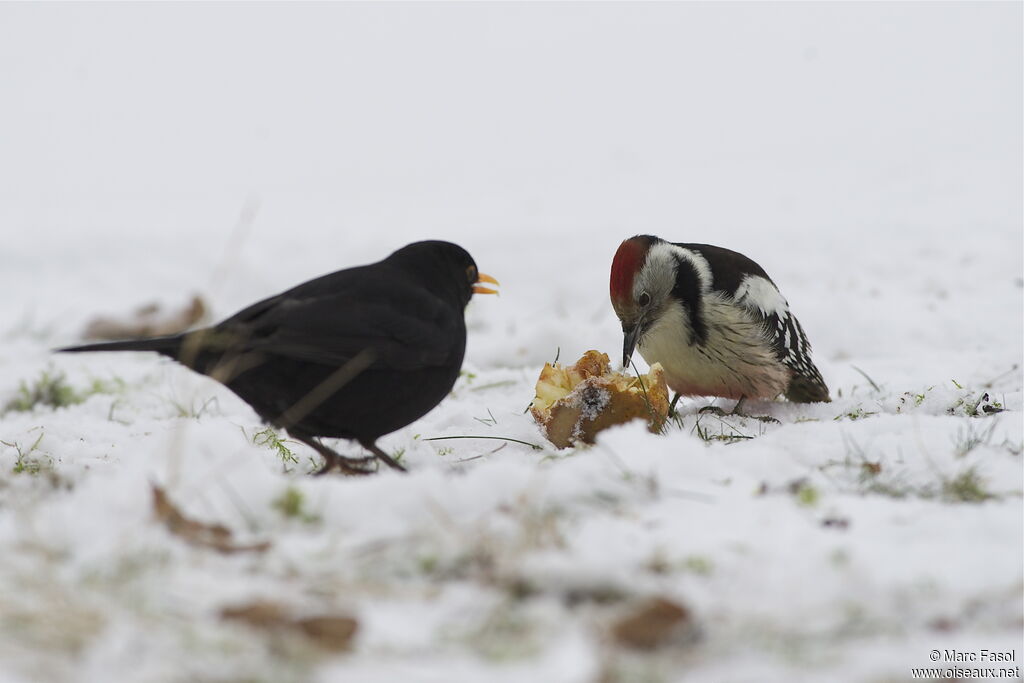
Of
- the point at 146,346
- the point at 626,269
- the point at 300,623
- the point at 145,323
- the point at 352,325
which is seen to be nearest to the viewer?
the point at 300,623

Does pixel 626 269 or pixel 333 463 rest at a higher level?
pixel 626 269

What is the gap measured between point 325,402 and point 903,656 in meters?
2.01

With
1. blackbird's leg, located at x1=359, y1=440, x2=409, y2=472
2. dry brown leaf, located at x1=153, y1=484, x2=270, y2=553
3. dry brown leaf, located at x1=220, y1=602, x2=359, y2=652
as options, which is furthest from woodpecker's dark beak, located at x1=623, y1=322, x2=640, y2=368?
dry brown leaf, located at x1=220, y1=602, x2=359, y2=652

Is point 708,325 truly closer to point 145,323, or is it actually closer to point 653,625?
point 653,625

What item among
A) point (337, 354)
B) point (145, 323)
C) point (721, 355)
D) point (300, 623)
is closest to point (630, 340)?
point (721, 355)

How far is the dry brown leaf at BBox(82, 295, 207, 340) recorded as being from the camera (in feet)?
23.0

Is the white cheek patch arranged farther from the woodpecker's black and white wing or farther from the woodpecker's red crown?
the woodpecker's red crown

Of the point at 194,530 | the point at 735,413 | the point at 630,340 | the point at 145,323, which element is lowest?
the point at 735,413

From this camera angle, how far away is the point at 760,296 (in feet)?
15.5

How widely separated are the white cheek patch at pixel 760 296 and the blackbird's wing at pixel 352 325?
5.21 feet

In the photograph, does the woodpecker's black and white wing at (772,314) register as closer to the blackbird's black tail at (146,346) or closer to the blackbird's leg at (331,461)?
the blackbird's leg at (331,461)

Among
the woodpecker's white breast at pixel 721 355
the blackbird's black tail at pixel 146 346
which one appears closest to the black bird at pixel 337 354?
the blackbird's black tail at pixel 146 346

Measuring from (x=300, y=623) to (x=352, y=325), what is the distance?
1592 mm

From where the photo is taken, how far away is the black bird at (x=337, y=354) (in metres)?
3.19
